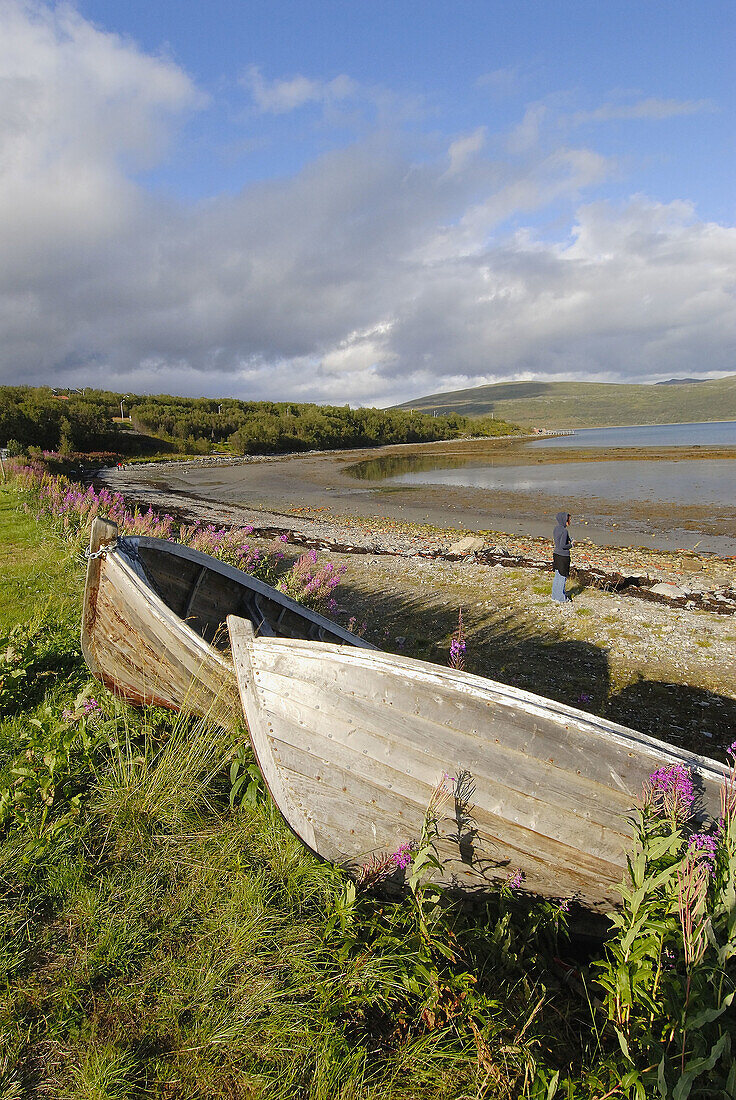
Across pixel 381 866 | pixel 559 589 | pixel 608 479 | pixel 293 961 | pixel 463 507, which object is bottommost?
pixel 559 589

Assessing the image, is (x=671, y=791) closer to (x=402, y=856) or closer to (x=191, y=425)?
(x=402, y=856)

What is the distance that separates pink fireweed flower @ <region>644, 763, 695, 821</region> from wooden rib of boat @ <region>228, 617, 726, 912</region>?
6 cm

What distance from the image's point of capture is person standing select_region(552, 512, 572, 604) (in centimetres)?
1027

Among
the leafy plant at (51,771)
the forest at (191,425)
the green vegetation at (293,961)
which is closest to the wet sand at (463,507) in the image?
the green vegetation at (293,961)

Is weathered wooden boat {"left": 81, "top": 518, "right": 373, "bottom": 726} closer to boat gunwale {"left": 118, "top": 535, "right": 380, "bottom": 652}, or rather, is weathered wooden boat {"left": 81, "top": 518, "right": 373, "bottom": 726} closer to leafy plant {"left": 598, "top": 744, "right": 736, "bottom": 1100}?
boat gunwale {"left": 118, "top": 535, "right": 380, "bottom": 652}

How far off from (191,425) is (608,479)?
6889 centimetres

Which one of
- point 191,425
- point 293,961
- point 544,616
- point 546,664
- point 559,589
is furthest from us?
point 191,425

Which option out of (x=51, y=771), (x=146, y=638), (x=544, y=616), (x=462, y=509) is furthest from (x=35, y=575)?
(x=462, y=509)

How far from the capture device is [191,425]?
84188 millimetres

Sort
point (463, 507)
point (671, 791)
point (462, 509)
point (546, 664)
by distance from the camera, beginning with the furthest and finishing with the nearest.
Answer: point (463, 507) < point (462, 509) < point (546, 664) < point (671, 791)

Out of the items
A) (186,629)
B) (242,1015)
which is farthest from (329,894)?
(186,629)

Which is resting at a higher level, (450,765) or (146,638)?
(146,638)

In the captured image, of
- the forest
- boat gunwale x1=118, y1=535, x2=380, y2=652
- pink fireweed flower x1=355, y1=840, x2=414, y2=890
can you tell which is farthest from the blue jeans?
the forest

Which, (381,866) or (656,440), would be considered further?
(656,440)
